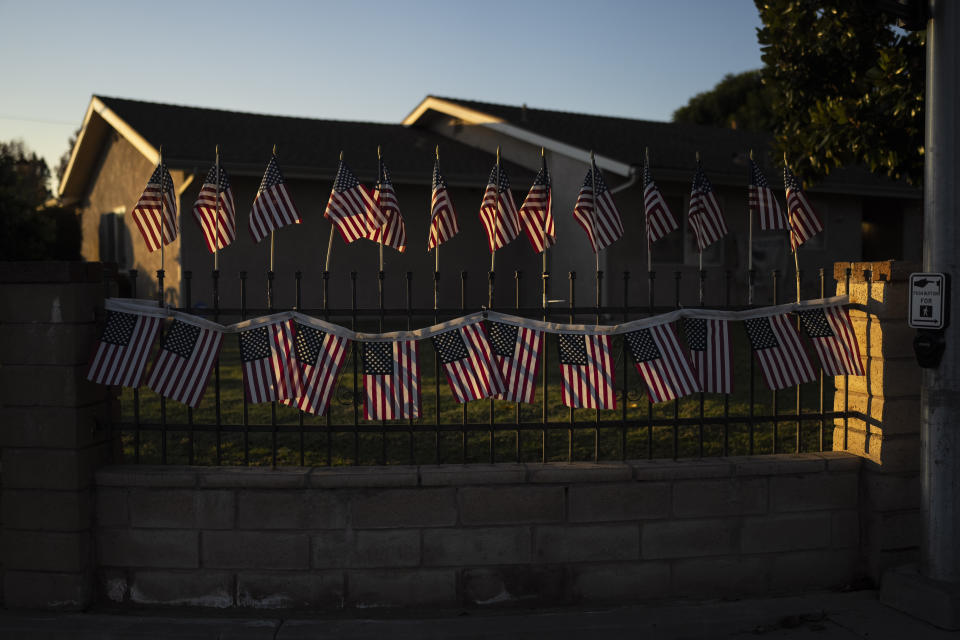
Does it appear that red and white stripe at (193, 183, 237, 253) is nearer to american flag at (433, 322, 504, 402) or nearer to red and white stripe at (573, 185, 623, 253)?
american flag at (433, 322, 504, 402)

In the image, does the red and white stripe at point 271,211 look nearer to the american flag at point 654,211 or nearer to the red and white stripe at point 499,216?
the red and white stripe at point 499,216

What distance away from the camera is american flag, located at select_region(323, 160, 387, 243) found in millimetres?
4949

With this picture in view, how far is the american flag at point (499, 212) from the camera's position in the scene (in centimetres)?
502

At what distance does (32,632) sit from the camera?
427 centimetres

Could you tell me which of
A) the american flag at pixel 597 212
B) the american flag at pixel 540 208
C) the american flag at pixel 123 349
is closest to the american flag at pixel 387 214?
the american flag at pixel 540 208

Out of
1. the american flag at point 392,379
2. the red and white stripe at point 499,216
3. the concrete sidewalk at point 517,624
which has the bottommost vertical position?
the concrete sidewalk at point 517,624

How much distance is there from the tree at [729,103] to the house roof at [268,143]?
83.3 ft

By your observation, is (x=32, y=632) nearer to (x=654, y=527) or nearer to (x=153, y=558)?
(x=153, y=558)

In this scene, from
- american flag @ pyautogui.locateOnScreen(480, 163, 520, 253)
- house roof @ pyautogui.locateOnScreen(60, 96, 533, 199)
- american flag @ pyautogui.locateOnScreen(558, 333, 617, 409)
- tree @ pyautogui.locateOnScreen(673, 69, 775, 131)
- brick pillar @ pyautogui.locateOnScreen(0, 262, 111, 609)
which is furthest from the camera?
tree @ pyautogui.locateOnScreen(673, 69, 775, 131)

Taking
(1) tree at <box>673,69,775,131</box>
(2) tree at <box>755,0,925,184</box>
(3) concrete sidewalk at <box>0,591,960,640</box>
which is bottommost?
(3) concrete sidewalk at <box>0,591,960,640</box>

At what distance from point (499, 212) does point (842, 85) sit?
21.4ft

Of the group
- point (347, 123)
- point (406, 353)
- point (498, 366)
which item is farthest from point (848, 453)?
point (347, 123)

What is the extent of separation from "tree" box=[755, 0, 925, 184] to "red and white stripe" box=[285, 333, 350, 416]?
658cm

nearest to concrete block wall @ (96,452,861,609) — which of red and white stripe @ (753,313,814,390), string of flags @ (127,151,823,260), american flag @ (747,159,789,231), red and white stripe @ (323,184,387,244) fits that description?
red and white stripe @ (753,313,814,390)
